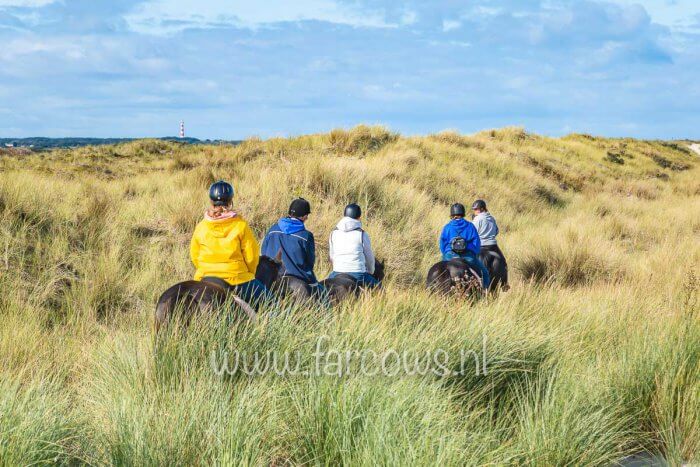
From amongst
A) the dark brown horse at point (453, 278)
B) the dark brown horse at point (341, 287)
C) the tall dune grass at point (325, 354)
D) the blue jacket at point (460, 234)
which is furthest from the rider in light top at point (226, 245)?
the blue jacket at point (460, 234)

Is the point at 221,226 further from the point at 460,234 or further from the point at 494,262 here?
the point at 494,262

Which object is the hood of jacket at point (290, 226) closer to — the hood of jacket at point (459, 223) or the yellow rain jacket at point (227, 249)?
the yellow rain jacket at point (227, 249)

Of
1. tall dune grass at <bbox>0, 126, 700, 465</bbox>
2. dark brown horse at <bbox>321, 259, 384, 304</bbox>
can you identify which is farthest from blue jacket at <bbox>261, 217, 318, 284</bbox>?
tall dune grass at <bbox>0, 126, 700, 465</bbox>

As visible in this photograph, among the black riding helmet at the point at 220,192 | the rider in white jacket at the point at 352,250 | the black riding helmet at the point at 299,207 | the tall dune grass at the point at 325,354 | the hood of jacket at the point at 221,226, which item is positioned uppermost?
the black riding helmet at the point at 220,192

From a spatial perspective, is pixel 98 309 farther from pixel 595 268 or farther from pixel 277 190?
pixel 595 268

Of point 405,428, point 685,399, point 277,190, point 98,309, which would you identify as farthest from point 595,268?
point 405,428

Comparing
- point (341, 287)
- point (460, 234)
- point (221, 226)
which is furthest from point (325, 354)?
point (460, 234)

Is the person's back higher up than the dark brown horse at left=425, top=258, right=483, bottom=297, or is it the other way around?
the person's back

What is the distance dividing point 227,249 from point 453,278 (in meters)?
3.33

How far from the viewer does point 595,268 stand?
13.3 m

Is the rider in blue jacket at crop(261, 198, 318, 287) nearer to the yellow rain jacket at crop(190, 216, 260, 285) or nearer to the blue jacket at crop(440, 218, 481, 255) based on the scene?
the yellow rain jacket at crop(190, 216, 260, 285)

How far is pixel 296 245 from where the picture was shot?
7.85 metres

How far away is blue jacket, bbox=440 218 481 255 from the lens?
956 cm

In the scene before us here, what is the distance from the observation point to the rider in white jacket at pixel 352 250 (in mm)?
8383
